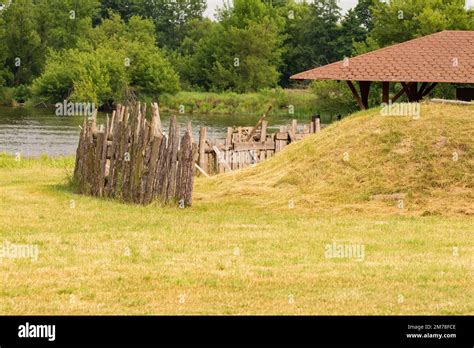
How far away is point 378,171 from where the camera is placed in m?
22.4

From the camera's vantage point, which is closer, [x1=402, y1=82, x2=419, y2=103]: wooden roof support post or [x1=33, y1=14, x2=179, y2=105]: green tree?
[x1=402, y1=82, x2=419, y2=103]: wooden roof support post

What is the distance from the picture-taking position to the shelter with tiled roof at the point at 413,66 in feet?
97.1

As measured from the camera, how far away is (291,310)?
10.9 m

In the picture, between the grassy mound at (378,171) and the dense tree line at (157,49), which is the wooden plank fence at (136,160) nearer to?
the grassy mound at (378,171)

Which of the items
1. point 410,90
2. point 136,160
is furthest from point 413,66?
point 136,160

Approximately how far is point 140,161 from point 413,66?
11377 mm

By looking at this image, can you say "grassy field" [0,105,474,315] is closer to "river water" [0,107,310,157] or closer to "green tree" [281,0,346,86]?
"river water" [0,107,310,157]

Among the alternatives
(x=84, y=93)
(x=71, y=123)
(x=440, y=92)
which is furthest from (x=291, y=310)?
(x=84, y=93)

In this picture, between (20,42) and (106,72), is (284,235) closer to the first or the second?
(106,72)

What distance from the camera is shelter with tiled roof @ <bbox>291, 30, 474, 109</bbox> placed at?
97.1ft

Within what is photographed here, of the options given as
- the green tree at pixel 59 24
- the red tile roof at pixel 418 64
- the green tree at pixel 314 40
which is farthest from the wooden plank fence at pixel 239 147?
the green tree at pixel 59 24

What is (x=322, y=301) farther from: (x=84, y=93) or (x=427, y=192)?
(x=84, y=93)

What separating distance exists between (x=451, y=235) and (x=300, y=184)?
6.03 meters

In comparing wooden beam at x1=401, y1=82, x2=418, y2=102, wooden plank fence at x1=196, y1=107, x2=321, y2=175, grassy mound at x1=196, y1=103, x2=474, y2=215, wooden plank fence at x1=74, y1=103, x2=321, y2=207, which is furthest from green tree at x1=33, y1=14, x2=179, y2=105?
grassy mound at x1=196, y1=103, x2=474, y2=215
